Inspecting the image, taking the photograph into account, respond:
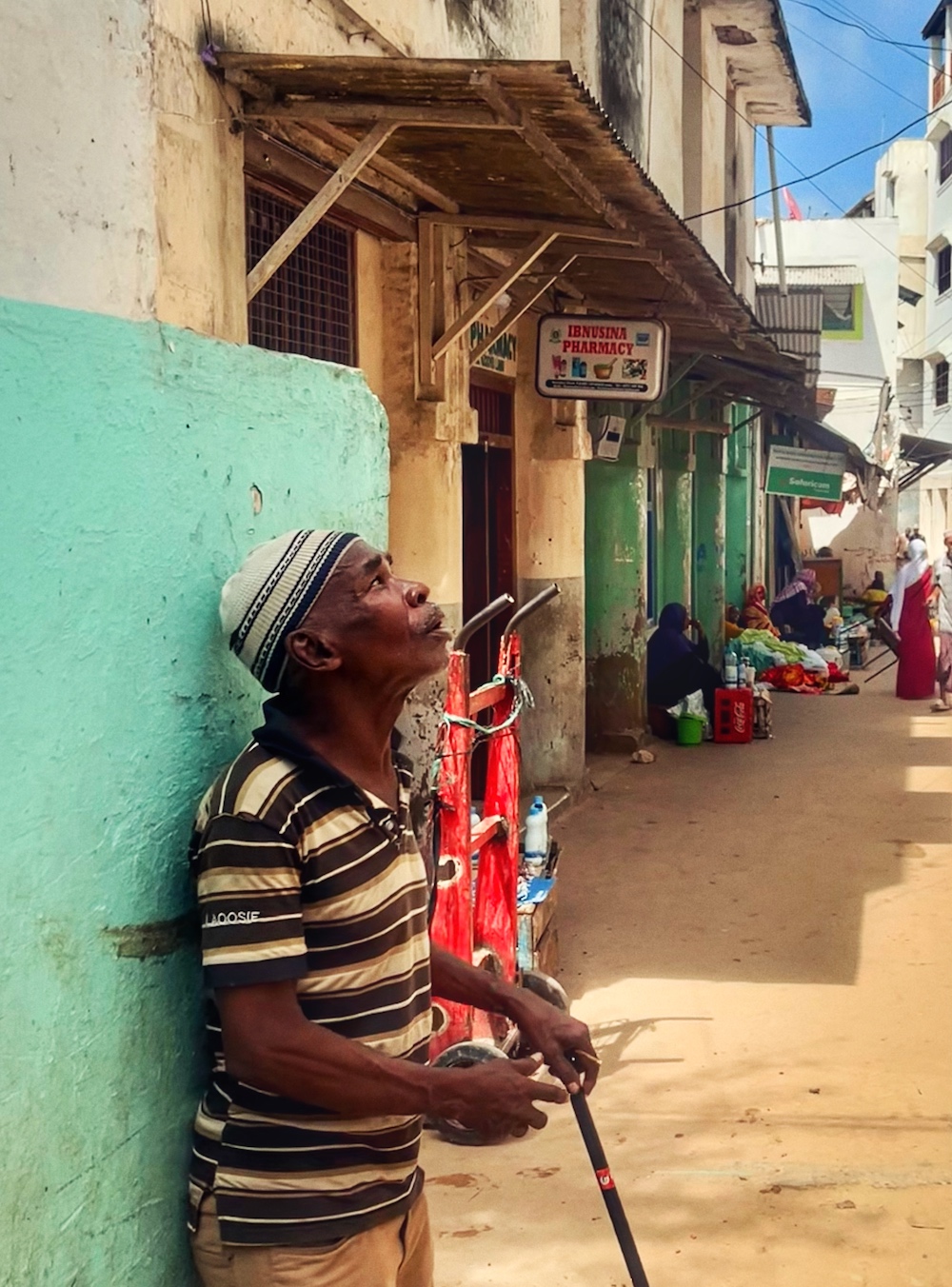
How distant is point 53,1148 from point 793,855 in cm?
724

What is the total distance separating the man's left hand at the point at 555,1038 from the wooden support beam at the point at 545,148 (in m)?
3.10

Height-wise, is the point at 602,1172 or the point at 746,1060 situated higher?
the point at 602,1172

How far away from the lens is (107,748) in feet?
5.67

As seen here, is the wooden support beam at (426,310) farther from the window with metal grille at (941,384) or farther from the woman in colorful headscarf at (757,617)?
the window with metal grille at (941,384)

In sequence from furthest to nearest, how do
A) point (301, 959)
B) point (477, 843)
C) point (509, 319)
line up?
point (509, 319) → point (477, 843) → point (301, 959)

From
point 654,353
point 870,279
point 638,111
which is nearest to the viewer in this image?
point 654,353

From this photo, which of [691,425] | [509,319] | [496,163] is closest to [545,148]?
[496,163]

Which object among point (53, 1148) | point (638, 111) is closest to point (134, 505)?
point (53, 1148)

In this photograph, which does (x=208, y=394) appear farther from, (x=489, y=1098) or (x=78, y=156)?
(x=489, y=1098)

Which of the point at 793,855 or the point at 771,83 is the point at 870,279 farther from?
the point at 793,855

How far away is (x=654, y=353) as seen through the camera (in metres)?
8.25

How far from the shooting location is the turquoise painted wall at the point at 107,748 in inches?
62.8

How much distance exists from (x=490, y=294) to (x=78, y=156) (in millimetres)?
4836

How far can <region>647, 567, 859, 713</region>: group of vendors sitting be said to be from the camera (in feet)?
42.8
